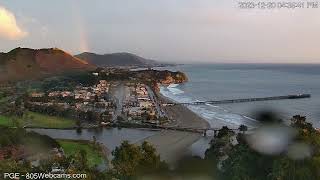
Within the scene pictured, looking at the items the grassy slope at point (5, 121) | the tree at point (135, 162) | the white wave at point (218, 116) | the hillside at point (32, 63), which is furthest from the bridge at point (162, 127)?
the tree at point (135, 162)

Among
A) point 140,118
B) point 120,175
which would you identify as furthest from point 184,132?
point 120,175

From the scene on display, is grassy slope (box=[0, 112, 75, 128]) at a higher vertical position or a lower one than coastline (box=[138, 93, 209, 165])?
higher

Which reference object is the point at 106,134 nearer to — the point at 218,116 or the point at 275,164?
the point at 218,116

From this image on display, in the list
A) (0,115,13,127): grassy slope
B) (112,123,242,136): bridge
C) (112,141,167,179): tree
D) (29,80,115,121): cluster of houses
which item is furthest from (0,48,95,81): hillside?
(112,141,167,179): tree

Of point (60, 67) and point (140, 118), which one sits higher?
point (60, 67)

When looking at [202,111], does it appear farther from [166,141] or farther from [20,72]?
[20,72]

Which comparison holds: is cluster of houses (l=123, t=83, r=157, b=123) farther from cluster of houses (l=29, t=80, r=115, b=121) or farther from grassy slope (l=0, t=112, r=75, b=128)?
grassy slope (l=0, t=112, r=75, b=128)
